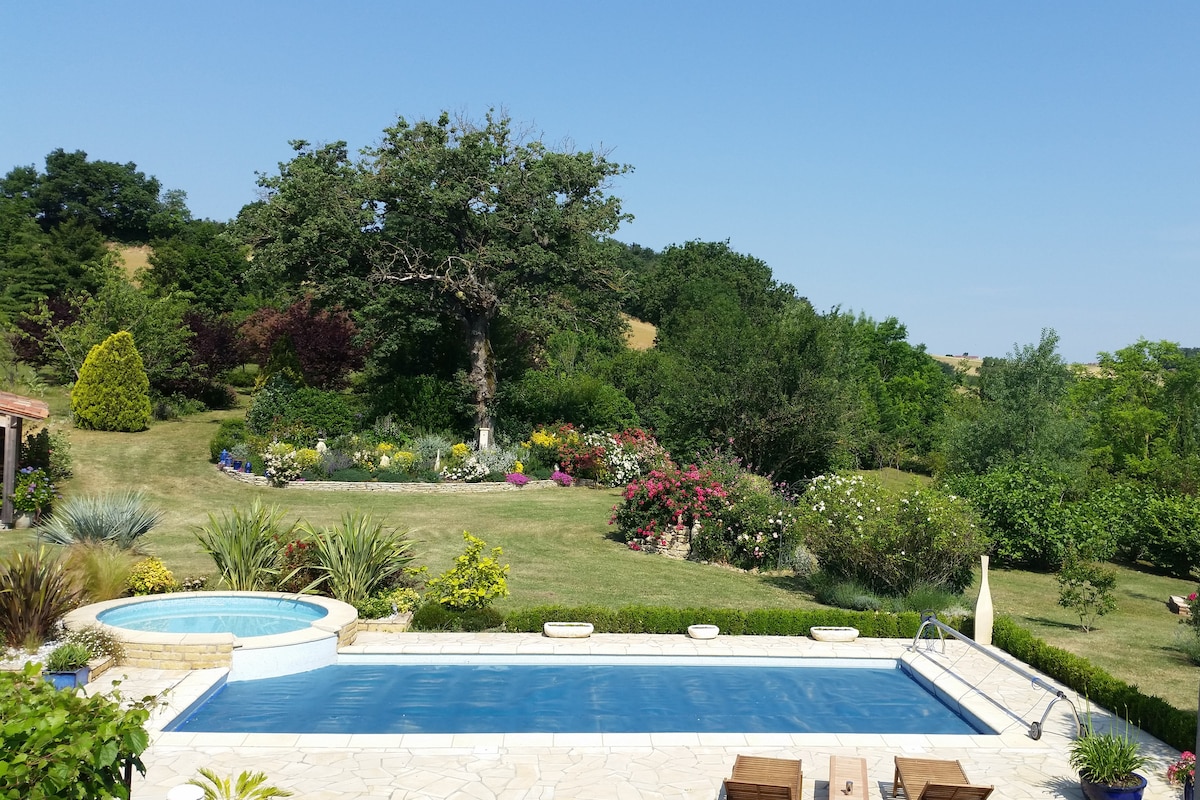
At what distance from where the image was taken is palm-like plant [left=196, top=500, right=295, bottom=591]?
554 inches

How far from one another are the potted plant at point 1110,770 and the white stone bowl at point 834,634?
536cm

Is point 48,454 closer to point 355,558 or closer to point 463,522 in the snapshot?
point 463,522

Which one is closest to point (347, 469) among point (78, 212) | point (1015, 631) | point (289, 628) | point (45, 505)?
point (45, 505)

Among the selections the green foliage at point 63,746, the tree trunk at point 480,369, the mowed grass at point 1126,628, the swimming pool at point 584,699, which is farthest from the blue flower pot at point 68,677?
the tree trunk at point 480,369

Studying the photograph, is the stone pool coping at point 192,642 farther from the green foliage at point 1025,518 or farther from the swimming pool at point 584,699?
the green foliage at point 1025,518

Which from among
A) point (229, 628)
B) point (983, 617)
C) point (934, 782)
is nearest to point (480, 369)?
point (229, 628)

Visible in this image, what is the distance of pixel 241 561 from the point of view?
1406cm

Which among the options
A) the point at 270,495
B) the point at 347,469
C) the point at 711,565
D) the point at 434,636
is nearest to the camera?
the point at 434,636

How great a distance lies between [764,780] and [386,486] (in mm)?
18697

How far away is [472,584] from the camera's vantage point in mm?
13867

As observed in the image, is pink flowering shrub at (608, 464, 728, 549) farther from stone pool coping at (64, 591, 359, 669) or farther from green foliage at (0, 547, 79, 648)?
green foliage at (0, 547, 79, 648)

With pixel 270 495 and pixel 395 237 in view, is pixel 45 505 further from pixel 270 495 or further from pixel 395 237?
pixel 395 237

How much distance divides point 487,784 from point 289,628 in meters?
5.88

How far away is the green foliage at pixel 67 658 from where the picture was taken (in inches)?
399
